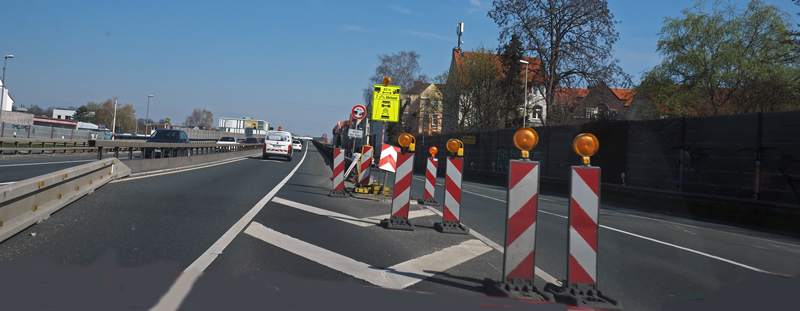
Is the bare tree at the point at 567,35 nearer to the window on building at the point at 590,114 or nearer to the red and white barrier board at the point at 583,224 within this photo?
the window on building at the point at 590,114

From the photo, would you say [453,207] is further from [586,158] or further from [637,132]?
[637,132]

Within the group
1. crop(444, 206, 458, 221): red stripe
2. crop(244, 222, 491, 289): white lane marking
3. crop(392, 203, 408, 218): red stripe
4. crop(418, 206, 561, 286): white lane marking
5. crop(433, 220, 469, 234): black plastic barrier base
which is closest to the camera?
crop(244, 222, 491, 289): white lane marking

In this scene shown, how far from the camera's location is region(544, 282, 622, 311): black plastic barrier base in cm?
457

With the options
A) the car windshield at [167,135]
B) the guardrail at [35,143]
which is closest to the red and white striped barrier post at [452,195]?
the guardrail at [35,143]

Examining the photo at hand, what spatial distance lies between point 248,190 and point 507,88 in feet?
106

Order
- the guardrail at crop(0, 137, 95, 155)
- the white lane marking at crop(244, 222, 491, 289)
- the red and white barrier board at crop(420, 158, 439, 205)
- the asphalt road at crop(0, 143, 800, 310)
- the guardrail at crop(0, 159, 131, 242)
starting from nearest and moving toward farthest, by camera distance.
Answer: the asphalt road at crop(0, 143, 800, 310)
the white lane marking at crop(244, 222, 491, 289)
the guardrail at crop(0, 159, 131, 242)
the red and white barrier board at crop(420, 158, 439, 205)
the guardrail at crop(0, 137, 95, 155)

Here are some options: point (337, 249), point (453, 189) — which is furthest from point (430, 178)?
point (337, 249)

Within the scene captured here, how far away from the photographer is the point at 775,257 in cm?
815

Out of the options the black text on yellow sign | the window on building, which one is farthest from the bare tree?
the black text on yellow sign

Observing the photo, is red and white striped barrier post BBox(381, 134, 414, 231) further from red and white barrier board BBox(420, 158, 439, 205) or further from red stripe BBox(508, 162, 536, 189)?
red stripe BBox(508, 162, 536, 189)

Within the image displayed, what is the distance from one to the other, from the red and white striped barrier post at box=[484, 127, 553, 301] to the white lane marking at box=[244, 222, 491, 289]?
2.93 feet

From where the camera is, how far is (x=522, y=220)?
513 cm

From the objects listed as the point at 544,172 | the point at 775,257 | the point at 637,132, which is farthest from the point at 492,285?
the point at 544,172

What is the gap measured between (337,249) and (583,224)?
3.04m
